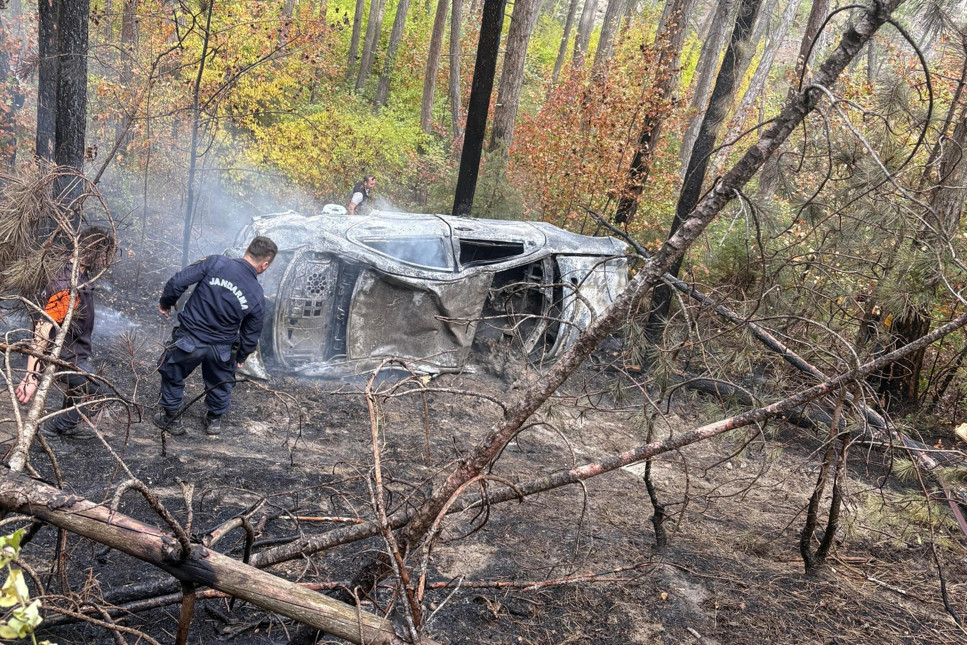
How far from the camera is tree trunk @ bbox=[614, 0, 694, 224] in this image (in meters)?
10.5

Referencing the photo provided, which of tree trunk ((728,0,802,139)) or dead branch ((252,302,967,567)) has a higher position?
tree trunk ((728,0,802,139))

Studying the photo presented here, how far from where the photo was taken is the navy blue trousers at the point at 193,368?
5109 mm

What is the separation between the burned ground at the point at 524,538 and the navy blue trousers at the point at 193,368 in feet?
1.05

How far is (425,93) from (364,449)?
15235mm

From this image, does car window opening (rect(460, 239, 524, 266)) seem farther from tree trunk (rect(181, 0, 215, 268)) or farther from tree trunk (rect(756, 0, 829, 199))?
tree trunk (rect(181, 0, 215, 268))

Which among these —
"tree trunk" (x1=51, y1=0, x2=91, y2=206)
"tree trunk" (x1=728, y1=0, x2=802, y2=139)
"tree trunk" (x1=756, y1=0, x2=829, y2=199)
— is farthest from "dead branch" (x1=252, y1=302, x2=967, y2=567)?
"tree trunk" (x1=728, y1=0, x2=802, y2=139)

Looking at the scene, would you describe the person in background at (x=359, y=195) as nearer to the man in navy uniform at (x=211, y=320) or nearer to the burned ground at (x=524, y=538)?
the burned ground at (x=524, y=538)

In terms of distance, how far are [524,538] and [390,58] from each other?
1901 cm

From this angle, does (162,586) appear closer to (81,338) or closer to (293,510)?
(293,510)

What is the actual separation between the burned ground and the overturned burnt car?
50 centimetres

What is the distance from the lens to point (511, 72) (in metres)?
12.2

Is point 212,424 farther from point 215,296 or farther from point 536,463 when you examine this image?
point 536,463

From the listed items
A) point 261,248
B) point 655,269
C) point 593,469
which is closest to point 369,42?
point 261,248

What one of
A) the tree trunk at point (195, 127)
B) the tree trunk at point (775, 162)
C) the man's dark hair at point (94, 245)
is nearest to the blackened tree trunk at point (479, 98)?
the tree trunk at point (195, 127)
